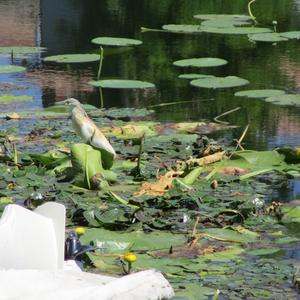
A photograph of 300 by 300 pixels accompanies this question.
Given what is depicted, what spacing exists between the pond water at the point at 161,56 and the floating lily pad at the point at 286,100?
0.15 feet

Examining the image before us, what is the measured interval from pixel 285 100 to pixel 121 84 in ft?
4.17

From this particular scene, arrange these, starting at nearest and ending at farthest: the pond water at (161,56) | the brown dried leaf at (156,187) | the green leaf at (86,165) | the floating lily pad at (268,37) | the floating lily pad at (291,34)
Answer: the brown dried leaf at (156,187)
the green leaf at (86,165)
the pond water at (161,56)
the floating lily pad at (268,37)
the floating lily pad at (291,34)

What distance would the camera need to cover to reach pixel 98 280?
114 inches

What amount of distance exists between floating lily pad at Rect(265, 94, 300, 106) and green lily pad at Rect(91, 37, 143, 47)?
2858 mm

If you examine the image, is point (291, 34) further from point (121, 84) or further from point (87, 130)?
point (87, 130)

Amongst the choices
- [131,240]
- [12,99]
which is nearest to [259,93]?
[12,99]

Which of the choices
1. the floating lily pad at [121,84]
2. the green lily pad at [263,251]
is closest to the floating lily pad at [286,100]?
the floating lily pad at [121,84]

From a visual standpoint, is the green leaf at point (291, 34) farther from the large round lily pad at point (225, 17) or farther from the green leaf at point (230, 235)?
the green leaf at point (230, 235)

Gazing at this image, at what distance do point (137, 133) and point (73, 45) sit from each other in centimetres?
424

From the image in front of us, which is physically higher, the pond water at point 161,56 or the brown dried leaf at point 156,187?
the brown dried leaf at point 156,187

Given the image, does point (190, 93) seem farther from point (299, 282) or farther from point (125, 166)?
point (299, 282)

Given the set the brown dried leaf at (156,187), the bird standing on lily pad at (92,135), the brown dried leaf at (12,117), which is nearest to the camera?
the brown dried leaf at (156,187)

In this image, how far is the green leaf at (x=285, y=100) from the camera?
7.48 m

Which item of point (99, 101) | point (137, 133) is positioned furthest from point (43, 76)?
point (137, 133)
